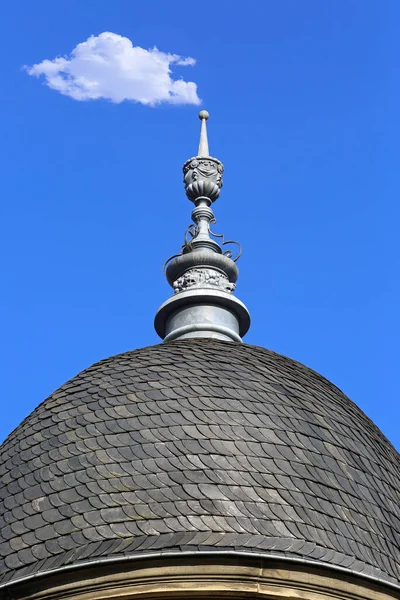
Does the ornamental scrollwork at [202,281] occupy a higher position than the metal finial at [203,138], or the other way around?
the metal finial at [203,138]

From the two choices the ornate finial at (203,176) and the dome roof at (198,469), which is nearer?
the dome roof at (198,469)

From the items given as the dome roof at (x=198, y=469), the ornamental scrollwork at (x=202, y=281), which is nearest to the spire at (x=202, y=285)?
the ornamental scrollwork at (x=202, y=281)

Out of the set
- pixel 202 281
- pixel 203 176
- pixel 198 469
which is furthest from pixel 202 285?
pixel 198 469

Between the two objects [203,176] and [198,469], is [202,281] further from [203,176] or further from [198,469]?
[198,469]

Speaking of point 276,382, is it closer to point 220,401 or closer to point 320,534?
point 220,401

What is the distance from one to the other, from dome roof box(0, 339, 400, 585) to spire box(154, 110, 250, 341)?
227 cm

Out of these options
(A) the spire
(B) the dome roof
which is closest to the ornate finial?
(A) the spire

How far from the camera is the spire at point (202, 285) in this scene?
24.9 m

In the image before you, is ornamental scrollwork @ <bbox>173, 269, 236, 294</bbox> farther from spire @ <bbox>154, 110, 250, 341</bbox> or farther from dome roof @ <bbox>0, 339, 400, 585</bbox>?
dome roof @ <bbox>0, 339, 400, 585</bbox>

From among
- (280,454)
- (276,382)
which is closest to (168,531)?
(280,454)

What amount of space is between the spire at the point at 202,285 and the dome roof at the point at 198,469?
227 centimetres

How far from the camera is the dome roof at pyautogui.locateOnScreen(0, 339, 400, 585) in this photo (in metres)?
19.2

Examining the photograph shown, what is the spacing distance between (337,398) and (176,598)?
444 cm

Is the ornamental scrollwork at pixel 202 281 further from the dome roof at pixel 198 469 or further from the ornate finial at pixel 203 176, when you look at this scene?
the dome roof at pixel 198 469
